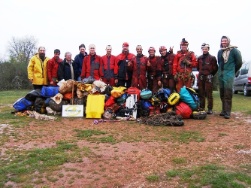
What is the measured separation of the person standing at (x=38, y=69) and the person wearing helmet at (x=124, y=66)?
225 centimetres

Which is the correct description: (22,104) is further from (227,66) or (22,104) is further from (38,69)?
(227,66)

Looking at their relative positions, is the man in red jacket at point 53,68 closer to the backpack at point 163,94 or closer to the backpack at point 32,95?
the backpack at point 32,95

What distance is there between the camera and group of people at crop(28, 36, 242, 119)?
816 centimetres

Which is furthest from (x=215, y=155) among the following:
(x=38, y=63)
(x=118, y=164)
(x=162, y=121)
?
(x=38, y=63)

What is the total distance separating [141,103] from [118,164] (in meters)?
3.75

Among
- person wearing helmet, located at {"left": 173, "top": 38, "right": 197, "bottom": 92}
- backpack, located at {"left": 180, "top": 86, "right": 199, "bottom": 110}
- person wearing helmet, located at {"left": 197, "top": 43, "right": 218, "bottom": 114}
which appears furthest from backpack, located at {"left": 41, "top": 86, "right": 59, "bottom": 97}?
person wearing helmet, located at {"left": 197, "top": 43, "right": 218, "bottom": 114}

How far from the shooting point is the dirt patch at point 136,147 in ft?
13.8

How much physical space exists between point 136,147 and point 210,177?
5.64 ft

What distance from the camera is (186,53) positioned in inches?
340

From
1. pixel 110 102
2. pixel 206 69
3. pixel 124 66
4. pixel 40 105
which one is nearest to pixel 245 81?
pixel 206 69

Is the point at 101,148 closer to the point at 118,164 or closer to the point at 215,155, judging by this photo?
the point at 118,164

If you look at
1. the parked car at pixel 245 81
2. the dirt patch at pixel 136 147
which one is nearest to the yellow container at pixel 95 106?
the dirt patch at pixel 136 147

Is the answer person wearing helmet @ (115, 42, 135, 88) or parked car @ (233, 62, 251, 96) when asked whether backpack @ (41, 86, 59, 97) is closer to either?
person wearing helmet @ (115, 42, 135, 88)

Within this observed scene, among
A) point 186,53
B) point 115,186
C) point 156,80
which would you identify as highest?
point 186,53
